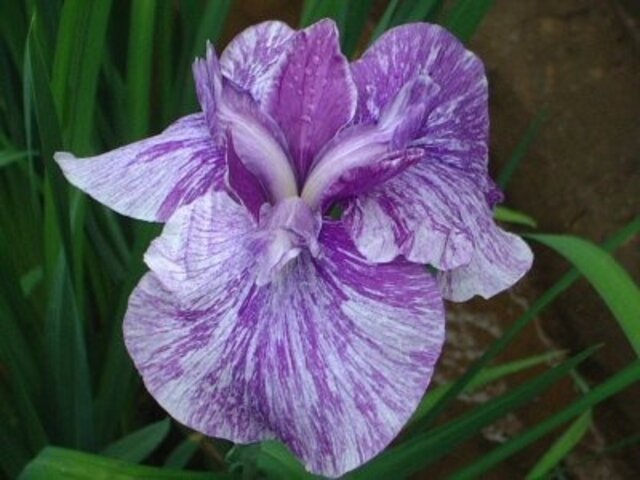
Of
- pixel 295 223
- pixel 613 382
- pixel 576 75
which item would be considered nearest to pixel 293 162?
pixel 295 223

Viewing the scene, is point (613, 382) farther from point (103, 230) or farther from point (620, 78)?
point (620, 78)

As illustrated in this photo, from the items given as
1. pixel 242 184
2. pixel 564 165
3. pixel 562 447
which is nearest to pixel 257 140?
pixel 242 184

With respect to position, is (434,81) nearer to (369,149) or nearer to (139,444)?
(369,149)

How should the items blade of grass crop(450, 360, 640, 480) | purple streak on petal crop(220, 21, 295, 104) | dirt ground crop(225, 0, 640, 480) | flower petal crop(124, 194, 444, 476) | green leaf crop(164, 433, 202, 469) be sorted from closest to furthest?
flower petal crop(124, 194, 444, 476)
purple streak on petal crop(220, 21, 295, 104)
blade of grass crop(450, 360, 640, 480)
green leaf crop(164, 433, 202, 469)
dirt ground crop(225, 0, 640, 480)

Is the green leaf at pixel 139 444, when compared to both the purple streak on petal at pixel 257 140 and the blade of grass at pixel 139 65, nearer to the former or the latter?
the blade of grass at pixel 139 65

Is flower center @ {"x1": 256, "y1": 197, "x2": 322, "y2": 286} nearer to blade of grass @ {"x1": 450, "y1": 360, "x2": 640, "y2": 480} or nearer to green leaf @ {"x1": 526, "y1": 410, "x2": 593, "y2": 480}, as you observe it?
blade of grass @ {"x1": 450, "y1": 360, "x2": 640, "y2": 480}

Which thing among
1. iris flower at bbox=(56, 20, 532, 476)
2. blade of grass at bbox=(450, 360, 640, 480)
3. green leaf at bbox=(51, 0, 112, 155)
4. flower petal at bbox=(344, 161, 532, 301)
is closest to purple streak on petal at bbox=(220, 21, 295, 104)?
iris flower at bbox=(56, 20, 532, 476)
